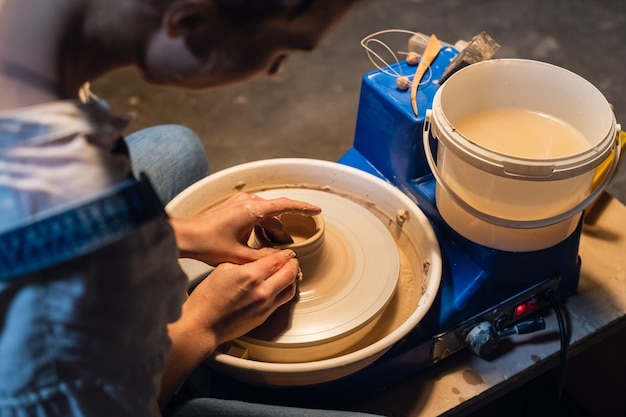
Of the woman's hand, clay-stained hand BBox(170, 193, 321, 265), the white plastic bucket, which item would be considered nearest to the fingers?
clay-stained hand BBox(170, 193, 321, 265)

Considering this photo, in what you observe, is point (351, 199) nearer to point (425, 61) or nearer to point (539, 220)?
point (425, 61)

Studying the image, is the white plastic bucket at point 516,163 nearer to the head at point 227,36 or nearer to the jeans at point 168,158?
the head at point 227,36

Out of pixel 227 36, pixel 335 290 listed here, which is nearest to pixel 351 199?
pixel 335 290

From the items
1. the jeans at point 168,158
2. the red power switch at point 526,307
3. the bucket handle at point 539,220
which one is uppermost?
the bucket handle at point 539,220

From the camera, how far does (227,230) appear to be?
0.96 metres

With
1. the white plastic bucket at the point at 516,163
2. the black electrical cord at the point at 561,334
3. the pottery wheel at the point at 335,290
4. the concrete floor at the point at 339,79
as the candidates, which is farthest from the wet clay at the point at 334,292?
the concrete floor at the point at 339,79

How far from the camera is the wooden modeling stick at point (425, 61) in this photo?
3.55 feet

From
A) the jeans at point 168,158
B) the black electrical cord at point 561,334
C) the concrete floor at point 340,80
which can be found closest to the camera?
the black electrical cord at point 561,334

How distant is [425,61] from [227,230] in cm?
49

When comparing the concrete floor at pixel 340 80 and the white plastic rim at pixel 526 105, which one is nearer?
the white plastic rim at pixel 526 105

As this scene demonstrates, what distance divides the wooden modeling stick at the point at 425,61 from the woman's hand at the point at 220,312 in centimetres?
42

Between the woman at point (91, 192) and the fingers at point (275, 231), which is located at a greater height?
the woman at point (91, 192)

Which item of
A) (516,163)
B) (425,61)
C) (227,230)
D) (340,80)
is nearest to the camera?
(516,163)

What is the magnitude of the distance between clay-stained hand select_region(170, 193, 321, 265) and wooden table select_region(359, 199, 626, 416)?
0.31 metres
